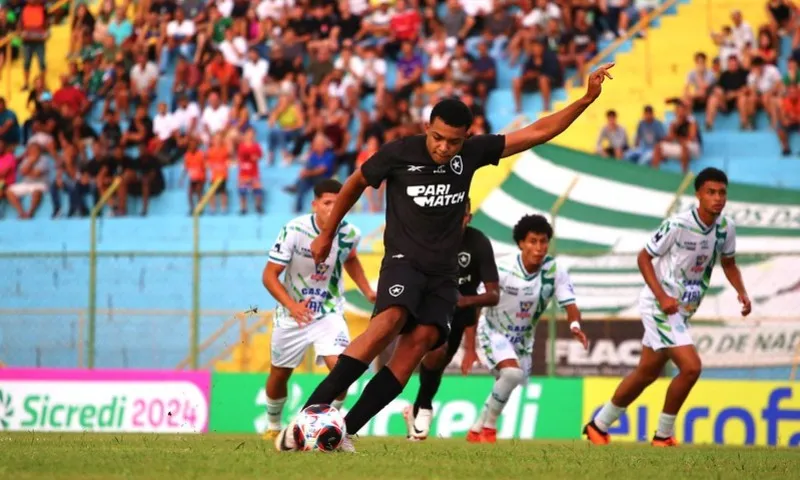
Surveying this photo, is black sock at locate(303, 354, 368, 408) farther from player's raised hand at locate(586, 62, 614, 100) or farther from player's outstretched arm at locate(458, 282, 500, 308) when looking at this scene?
player's outstretched arm at locate(458, 282, 500, 308)

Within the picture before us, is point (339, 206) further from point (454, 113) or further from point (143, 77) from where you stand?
point (143, 77)

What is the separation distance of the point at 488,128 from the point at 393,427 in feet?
27.1

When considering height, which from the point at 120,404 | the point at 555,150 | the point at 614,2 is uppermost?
the point at 614,2

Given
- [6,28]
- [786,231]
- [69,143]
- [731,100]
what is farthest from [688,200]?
[6,28]

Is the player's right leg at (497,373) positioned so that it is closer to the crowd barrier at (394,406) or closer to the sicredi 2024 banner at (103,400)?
the crowd barrier at (394,406)

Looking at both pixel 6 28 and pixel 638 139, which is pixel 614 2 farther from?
pixel 6 28

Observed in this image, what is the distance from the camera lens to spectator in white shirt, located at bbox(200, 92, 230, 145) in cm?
2808

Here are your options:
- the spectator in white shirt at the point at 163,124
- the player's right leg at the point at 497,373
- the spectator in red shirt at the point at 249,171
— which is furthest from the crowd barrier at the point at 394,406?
the spectator in white shirt at the point at 163,124

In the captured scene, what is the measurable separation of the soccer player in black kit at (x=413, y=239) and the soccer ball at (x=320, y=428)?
0.11 meters

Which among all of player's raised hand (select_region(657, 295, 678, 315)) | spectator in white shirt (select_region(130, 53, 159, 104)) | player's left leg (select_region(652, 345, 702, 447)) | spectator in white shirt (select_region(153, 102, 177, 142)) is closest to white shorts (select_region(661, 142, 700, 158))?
spectator in white shirt (select_region(153, 102, 177, 142))

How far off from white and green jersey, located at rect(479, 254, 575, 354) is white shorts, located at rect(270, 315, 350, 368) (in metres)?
1.86

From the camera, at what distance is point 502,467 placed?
327 inches

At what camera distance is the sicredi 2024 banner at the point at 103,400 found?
1877 centimetres

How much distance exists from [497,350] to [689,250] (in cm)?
215
